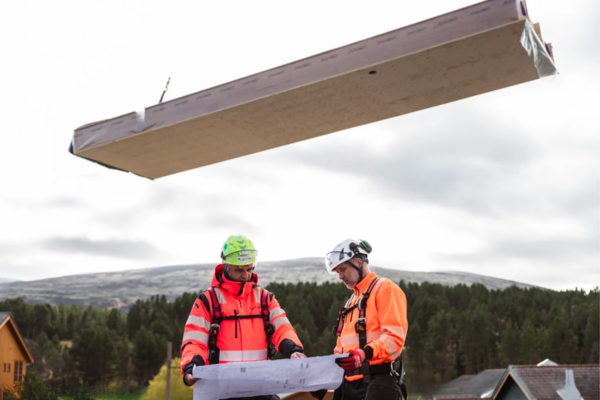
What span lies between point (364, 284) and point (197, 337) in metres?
1.45

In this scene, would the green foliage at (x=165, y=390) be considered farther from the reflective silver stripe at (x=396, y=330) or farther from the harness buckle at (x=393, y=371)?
the reflective silver stripe at (x=396, y=330)

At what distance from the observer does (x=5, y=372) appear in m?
28.3

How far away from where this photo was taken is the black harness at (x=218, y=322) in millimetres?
4766

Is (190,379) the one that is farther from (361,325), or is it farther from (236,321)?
(361,325)

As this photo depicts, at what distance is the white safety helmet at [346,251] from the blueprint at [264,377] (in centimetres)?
97

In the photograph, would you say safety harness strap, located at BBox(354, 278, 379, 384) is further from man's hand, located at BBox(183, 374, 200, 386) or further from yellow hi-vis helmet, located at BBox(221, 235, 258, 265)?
man's hand, located at BBox(183, 374, 200, 386)

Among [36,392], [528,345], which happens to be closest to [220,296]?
[36,392]

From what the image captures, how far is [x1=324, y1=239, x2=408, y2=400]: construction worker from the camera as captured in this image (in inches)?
187

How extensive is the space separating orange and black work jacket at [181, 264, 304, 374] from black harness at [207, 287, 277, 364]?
0.07 feet

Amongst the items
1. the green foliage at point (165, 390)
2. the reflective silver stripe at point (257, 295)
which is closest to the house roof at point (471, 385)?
the green foliage at point (165, 390)

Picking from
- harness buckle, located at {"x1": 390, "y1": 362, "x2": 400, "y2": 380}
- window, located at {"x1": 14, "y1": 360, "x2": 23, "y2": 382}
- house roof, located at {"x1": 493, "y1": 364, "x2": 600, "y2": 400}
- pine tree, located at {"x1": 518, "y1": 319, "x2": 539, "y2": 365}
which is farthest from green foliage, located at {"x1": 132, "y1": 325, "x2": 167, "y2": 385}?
harness buckle, located at {"x1": 390, "y1": 362, "x2": 400, "y2": 380}

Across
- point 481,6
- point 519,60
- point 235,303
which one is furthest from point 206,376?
point 519,60

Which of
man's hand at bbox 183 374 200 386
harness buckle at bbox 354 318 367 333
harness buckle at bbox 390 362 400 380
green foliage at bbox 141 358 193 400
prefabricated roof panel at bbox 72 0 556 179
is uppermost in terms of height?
prefabricated roof panel at bbox 72 0 556 179

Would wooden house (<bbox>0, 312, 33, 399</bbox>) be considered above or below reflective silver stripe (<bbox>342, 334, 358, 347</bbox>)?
below
